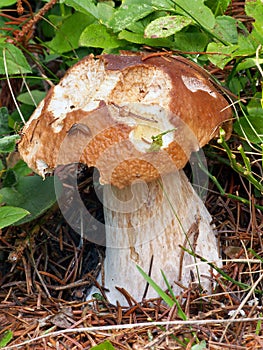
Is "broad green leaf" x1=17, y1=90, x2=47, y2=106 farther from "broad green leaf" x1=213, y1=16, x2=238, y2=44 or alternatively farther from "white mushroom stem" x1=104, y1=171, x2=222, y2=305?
"broad green leaf" x1=213, y1=16, x2=238, y2=44

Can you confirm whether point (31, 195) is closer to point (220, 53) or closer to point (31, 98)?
point (31, 98)

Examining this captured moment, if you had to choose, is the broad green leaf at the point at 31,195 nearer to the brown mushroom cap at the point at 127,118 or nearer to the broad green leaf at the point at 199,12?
the brown mushroom cap at the point at 127,118

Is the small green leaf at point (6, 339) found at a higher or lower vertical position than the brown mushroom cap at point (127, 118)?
lower

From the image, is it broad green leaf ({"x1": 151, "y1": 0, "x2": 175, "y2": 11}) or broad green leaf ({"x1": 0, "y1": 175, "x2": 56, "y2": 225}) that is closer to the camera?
broad green leaf ({"x1": 151, "y1": 0, "x2": 175, "y2": 11})

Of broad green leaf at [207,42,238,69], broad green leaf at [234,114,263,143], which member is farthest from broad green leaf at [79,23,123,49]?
broad green leaf at [234,114,263,143]

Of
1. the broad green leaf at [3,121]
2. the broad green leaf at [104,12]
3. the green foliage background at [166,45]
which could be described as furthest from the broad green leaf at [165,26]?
the broad green leaf at [3,121]

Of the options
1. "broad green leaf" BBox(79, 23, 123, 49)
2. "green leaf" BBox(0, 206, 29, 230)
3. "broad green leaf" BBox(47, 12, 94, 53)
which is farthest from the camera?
"broad green leaf" BBox(47, 12, 94, 53)
